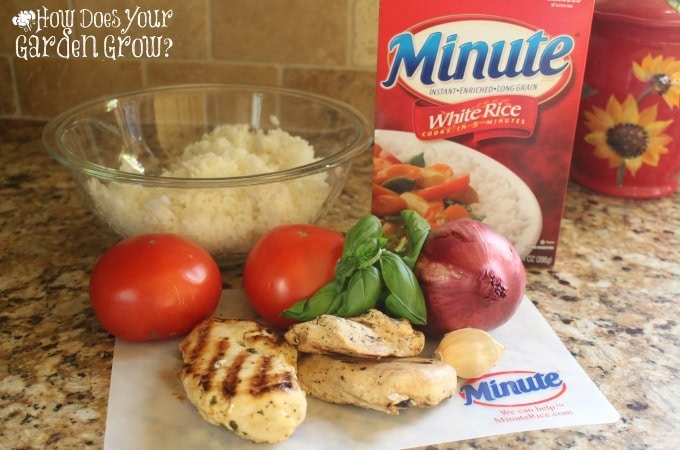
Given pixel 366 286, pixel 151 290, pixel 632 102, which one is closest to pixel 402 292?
pixel 366 286

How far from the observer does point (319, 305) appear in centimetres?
85

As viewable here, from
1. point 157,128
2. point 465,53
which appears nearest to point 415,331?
point 465,53

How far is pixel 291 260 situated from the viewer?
2.93 ft

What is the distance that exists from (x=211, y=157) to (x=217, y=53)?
407 mm

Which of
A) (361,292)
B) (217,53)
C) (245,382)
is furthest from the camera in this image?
(217,53)

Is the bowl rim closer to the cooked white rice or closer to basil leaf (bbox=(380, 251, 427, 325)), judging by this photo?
the cooked white rice

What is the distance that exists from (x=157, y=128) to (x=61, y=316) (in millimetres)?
398

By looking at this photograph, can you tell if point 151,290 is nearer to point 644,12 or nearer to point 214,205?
point 214,205

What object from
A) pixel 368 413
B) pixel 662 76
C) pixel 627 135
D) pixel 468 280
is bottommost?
pixel 368 413

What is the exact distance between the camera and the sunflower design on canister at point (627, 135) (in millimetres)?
1199

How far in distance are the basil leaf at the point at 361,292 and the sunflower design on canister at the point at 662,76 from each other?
0.61m

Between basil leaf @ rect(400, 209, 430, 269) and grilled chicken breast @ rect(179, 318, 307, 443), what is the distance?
0.18m

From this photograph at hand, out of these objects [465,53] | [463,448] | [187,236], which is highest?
[465,53]

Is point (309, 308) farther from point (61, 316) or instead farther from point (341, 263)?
point (61, 316)
